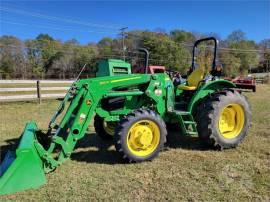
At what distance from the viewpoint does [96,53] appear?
5941cm

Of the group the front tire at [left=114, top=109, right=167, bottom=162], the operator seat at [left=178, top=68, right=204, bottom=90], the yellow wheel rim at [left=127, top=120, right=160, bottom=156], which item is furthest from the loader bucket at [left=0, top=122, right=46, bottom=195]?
the operator seat at [left=178, top=68, right=204, bottom=90]

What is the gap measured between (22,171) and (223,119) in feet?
12.8

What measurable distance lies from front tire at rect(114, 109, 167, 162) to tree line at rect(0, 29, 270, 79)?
4552 cm

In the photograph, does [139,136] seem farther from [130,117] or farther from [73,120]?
[73,120]

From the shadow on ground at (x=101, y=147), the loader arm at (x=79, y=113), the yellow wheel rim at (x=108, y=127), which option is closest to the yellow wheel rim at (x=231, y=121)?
the shadow on ground at (x=101, y=147)

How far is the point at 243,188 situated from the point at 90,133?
165 inches

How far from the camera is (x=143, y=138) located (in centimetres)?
489

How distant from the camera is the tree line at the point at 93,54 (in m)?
56.6

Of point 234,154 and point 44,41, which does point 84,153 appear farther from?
point 44,41

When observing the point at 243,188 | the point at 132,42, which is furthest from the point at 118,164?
the point at 132,42

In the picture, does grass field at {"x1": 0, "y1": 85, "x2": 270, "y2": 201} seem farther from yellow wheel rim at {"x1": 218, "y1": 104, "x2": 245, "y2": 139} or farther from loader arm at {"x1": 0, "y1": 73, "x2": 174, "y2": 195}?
yellow wheel rim at {"x1": 218, "y1": 104, "x2": 245, "y2": 139}

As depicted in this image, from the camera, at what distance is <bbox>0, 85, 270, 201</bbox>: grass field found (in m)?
3.73

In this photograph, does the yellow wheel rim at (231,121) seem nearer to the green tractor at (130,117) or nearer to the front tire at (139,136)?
the green tractor at (130,117)

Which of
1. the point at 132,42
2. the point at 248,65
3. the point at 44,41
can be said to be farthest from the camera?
the point at 248,65
